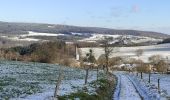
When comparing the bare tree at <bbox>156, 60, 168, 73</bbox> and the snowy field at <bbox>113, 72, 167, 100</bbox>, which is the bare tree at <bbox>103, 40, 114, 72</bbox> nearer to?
the bare tree at <bbox>156, 60, 168, 73</bbox>

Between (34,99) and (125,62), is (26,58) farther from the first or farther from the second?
(34,99)

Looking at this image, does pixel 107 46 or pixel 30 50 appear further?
pixel 30 50

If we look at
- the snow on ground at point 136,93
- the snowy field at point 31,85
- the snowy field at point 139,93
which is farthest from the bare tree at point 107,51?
the snow on ground at point 136,93

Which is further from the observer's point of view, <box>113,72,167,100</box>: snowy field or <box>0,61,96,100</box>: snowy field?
<box>113,72,167,100</box>: snowy field

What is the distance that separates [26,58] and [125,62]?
2147 inches

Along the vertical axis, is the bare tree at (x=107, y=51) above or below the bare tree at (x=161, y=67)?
above

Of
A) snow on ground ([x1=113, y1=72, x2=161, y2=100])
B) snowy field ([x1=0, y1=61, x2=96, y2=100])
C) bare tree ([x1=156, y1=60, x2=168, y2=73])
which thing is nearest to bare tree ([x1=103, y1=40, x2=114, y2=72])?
bare tree ([x1=156, y1=60, x2=168, y2=73])

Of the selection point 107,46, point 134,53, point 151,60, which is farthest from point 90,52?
point 107,46

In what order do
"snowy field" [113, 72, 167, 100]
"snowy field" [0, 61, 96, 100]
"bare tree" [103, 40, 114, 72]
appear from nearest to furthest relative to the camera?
"snowy field" [0, 61, 96, 100] < "snowy field" [113, 72, 167, 100] < "bare tree" [103, 40, 114, 72]

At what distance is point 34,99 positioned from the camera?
977 inches

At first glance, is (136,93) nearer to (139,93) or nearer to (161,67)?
(139,93)

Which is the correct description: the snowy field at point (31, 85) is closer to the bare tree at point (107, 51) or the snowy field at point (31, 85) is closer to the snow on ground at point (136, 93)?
the snow on ground at point (136, 93)

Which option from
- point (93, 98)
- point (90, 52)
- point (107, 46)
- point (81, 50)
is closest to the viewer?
point (93, 98)

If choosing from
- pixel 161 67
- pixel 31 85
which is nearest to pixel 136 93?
pixel 31 85
